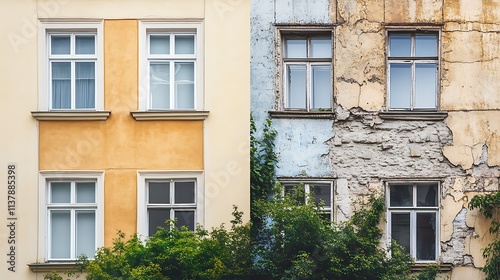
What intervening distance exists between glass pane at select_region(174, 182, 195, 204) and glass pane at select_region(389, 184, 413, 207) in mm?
3575

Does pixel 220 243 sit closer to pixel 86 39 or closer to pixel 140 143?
pixel 140 143

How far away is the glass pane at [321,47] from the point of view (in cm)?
1598

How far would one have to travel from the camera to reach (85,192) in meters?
15.4

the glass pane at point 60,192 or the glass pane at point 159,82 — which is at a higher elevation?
the glass pane at point 159,82

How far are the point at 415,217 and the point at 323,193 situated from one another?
1697 millimetres

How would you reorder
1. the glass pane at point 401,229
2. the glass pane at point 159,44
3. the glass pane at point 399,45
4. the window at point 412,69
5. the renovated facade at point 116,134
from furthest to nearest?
the glass pane at point 399,45 → the window at point 412,69 → the glass pane at point 159,44 → the glass pane at point 401,229 → the renovated facade at point 116,134

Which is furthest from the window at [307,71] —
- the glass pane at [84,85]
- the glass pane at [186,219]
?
the glass pane at [84,85]

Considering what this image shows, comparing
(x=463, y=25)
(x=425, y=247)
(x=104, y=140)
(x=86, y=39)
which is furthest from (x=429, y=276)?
(x=86, y=39)

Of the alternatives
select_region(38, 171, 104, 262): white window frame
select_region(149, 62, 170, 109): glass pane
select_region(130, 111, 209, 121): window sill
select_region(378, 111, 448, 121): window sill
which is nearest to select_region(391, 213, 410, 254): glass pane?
select_region(378, 111, 448, 121): window sill

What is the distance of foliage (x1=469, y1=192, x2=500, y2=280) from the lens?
14906mm

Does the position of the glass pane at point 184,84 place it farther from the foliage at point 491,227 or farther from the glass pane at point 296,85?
the foliage at point 491,227

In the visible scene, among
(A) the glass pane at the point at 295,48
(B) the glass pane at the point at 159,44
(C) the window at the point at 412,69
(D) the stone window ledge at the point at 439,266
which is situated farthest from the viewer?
(A) the glass pane at the point at 295,48

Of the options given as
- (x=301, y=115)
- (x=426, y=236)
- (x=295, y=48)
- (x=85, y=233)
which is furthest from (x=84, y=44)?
(x=426, y=236)

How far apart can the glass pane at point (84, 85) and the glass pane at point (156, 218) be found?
2266mm
